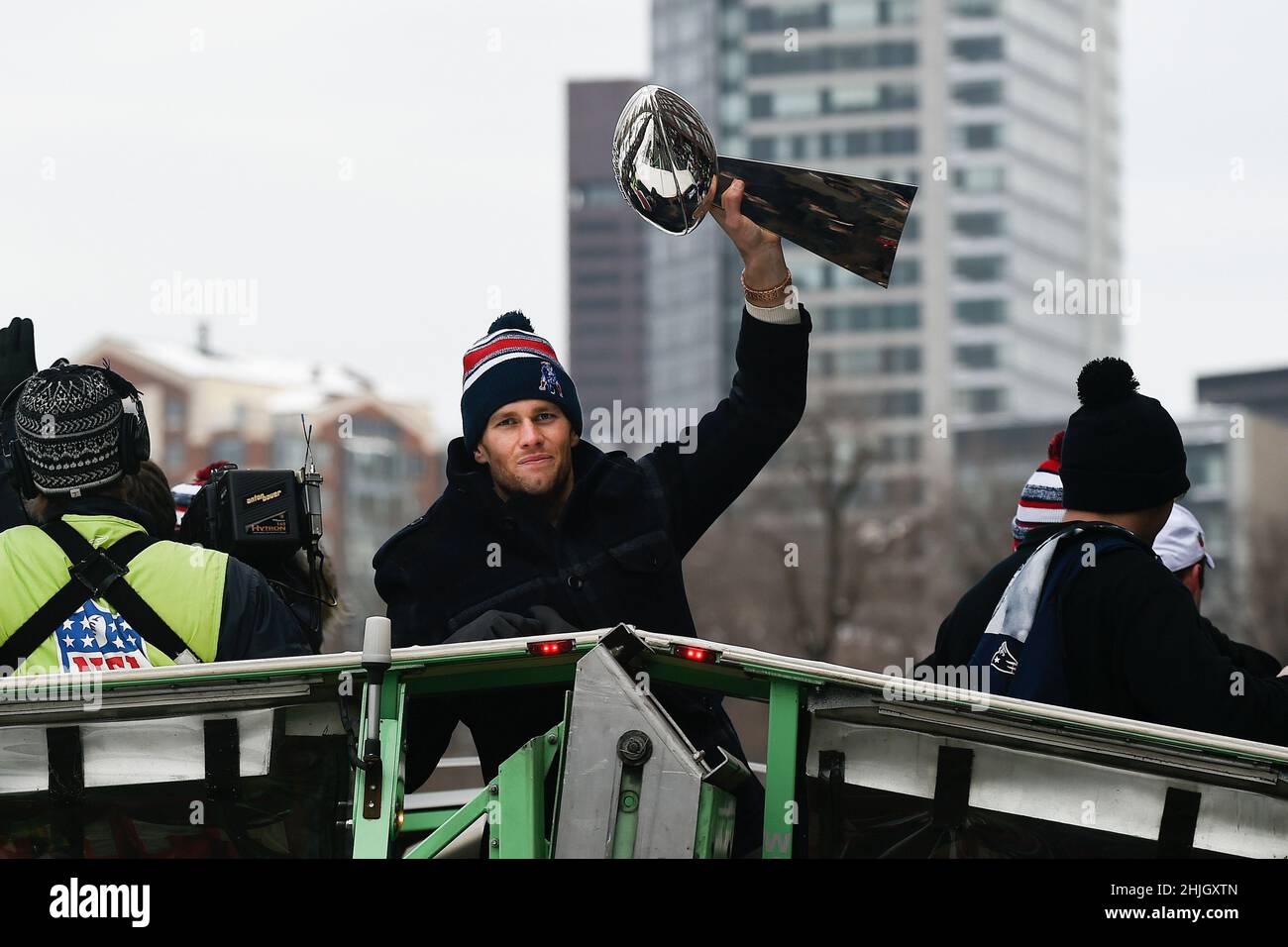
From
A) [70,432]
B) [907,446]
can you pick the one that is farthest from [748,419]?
[907,446]

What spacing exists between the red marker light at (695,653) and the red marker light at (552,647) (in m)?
0.19

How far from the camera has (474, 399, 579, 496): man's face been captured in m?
4.88

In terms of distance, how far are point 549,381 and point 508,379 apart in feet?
0.33

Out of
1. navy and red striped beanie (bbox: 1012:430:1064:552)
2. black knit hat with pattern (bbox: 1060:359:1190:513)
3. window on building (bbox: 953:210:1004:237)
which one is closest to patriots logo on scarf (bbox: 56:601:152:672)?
black knit hat with pattern (bbox: 1060:359:1190:513)

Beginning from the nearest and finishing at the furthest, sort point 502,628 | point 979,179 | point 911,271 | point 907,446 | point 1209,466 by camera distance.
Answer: point 502,628, point 1209,466, point 907,446, point 911,271, point 979,179

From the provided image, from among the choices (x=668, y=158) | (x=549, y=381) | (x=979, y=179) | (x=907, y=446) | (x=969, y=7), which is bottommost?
(x=907, y=446)

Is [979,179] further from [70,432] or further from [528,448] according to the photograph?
[70,432]

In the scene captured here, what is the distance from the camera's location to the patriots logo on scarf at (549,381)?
4.97 meters

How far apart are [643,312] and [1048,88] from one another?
6652cm

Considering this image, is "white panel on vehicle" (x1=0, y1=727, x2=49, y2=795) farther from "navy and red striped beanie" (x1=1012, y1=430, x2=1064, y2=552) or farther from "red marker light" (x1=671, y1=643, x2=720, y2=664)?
"navy and red striped beanie" (x1=1012, y1=430, x2=1064, y2=552)

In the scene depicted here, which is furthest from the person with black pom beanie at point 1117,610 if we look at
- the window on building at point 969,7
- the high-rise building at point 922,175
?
the window on building at point 969,7

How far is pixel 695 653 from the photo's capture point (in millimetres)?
3662
